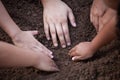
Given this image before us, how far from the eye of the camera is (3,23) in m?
1.67

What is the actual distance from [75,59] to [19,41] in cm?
28

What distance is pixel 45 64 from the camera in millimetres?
1538

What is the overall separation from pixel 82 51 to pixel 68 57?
0.41ft

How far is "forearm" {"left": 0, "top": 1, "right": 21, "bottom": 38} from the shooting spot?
1.66 meters

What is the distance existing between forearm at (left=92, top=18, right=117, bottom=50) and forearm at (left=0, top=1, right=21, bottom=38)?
15.8 inches

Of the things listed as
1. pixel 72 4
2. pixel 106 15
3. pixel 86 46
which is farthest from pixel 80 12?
pixel 86 46

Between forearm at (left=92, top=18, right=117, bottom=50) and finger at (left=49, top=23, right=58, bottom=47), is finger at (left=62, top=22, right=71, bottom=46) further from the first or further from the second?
forearm at (left=92, top=18, right=117, bottom=50)

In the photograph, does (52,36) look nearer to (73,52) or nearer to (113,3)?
(73,52)

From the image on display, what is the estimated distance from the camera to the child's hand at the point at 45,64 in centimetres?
153

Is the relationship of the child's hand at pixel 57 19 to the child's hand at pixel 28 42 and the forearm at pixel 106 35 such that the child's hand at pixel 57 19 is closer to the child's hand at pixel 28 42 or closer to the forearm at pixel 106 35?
the child's hand at pixel 28 42

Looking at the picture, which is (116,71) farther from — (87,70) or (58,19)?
(58,19)

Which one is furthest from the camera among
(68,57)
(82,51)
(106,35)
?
(68,57)

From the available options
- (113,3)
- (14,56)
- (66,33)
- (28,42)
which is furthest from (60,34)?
(113,3)

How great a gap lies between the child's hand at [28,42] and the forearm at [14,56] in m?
0.11
